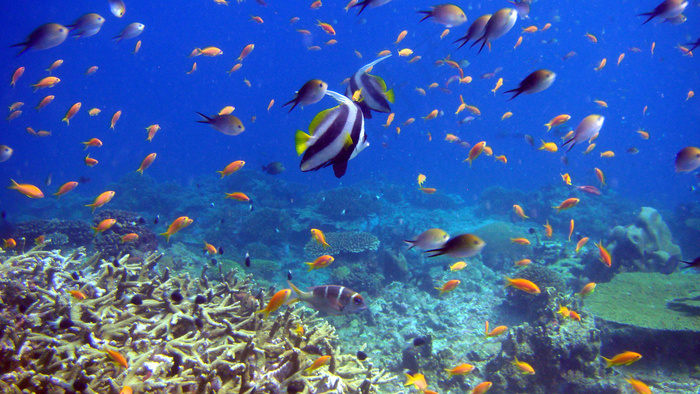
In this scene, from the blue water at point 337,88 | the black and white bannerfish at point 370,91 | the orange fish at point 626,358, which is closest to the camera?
the black and white bannerfish at point 370,91

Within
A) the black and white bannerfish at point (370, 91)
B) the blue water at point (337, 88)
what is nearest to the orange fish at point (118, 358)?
the black and white bannerfish at point (370, 91)

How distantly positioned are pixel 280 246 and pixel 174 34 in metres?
121

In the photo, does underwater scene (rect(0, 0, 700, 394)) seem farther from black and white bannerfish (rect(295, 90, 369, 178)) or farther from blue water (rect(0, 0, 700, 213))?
blue water (rect(0, 0, 700, 213))

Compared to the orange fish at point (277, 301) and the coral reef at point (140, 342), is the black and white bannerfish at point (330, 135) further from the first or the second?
the coral reef at point (140, 342)

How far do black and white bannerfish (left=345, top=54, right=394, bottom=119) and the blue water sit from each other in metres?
34.6

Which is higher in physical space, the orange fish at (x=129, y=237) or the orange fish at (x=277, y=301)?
the orange fish at (x=277, y=301)

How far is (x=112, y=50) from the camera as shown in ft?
322

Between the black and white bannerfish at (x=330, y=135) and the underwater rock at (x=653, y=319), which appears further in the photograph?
the underwater rock at (x=653, y=319)

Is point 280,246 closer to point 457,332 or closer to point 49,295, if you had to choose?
point 457,332

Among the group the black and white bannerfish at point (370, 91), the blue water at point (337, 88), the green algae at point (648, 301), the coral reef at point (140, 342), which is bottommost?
the blue water at point (337, 88)

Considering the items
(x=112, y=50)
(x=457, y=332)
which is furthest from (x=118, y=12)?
(x=112, y=50)

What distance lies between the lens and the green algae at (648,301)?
535 cm

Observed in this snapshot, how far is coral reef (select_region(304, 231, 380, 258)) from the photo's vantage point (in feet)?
33.3

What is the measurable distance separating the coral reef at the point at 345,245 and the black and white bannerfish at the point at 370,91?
27.5ft
